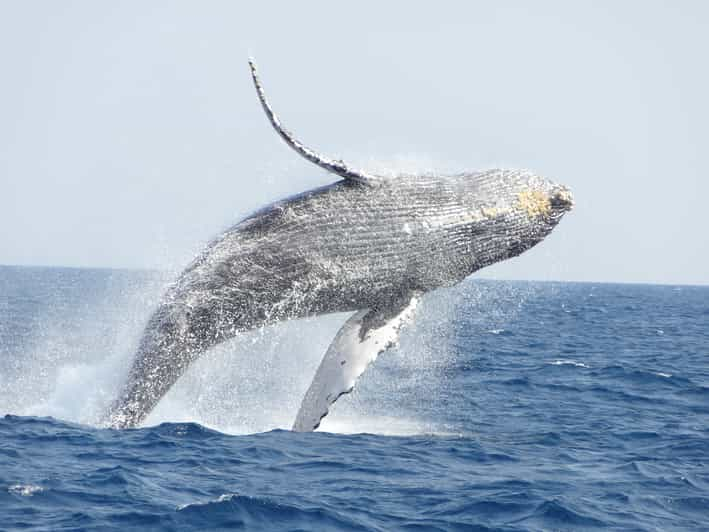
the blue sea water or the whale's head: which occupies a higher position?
the whale's head

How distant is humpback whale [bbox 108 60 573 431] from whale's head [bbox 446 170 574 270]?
0.03 meters

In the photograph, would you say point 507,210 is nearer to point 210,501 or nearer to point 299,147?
point 299,147

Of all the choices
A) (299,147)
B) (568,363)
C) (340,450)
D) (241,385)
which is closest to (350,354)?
(340,450)

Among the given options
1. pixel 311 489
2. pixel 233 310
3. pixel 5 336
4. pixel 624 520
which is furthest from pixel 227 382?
pixel 5 336

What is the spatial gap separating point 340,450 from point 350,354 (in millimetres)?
1547

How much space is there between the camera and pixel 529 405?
734 inches

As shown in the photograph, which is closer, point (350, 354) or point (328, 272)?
point (328, 272)

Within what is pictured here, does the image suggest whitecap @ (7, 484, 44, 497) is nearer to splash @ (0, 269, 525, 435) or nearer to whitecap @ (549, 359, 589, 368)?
splash @ (0, 269, 525, 435)

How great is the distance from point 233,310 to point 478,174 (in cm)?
396

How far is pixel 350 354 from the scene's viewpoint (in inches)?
476

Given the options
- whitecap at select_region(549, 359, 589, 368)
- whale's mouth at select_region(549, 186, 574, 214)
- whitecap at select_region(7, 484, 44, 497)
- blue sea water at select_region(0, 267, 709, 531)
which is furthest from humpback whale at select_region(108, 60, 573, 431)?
whitecap at select_region(549, 359, 589, 368)

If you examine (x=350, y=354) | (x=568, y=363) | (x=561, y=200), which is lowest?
(x=568, y=363)

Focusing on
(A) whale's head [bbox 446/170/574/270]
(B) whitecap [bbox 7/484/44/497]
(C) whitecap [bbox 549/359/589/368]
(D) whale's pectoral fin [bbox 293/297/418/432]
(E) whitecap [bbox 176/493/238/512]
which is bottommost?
(E) whitecap [bbox 176/493/238/512]

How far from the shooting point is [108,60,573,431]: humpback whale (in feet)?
38.5
